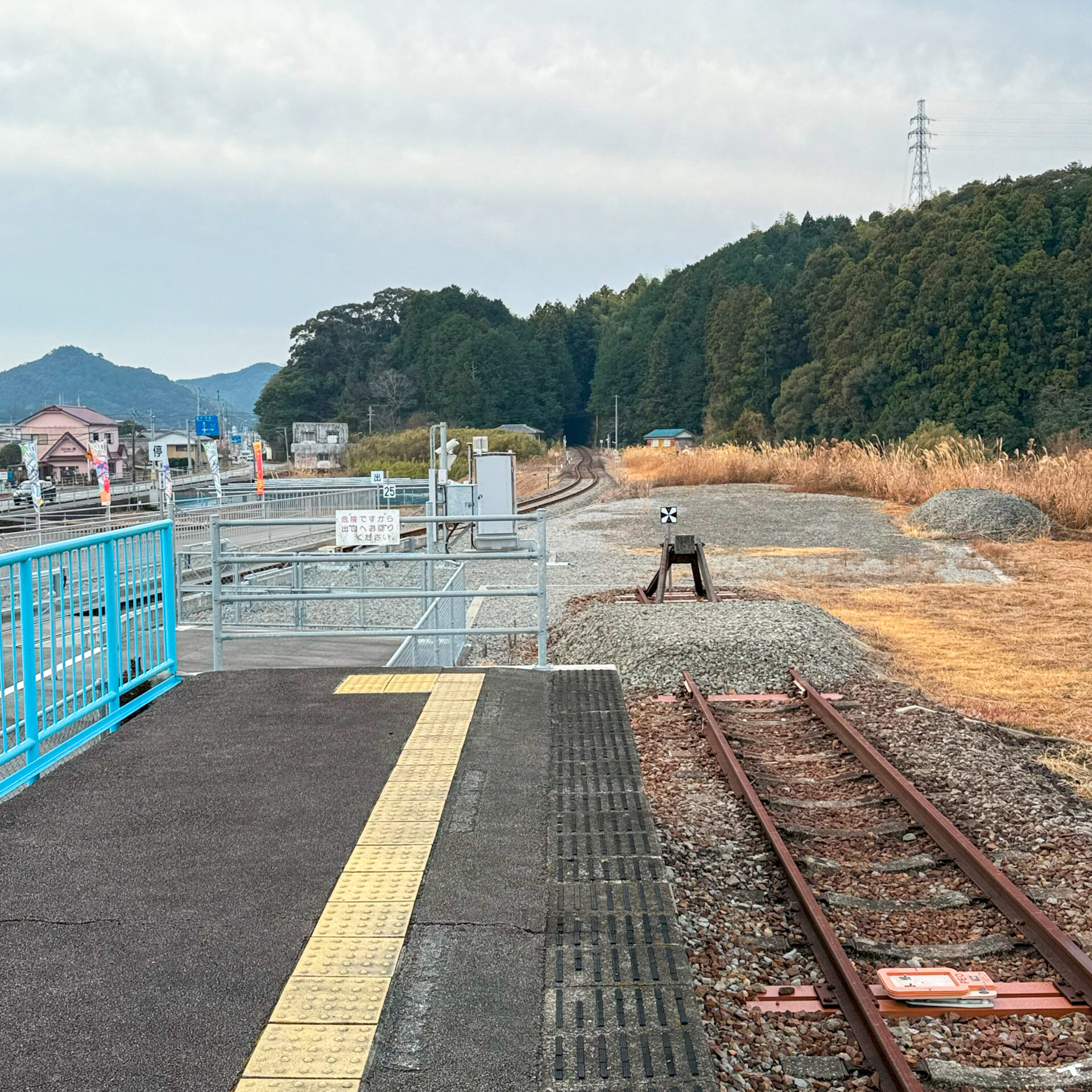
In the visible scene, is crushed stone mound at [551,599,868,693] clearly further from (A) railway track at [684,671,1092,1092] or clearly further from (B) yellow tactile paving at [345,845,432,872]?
(B) yellow tactile paving at [345,845,432,872]

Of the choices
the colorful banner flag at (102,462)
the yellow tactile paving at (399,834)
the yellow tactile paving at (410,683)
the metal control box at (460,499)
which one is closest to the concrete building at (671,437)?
the colorful banner flag at (102,462)

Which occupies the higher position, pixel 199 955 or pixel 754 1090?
pixel 199 955

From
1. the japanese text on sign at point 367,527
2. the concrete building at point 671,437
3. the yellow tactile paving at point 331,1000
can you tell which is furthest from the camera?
the concrete building at point 671,437

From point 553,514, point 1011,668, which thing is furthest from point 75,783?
point 553,514

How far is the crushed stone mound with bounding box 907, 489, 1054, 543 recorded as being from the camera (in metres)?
23.2

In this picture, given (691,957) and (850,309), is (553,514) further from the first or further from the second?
(850,309)

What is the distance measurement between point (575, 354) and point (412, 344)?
3188 cm

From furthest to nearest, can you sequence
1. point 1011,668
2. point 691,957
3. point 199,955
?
1. point 1011,668
2. point 691,957
3. point 199,955

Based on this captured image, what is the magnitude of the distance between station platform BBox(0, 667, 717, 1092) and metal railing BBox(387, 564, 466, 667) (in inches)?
151

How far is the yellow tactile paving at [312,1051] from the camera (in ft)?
8.89

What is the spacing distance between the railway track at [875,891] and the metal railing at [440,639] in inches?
117

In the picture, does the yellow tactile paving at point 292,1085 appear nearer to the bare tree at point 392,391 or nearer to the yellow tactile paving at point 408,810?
the yellow tactile paving at point 408,810

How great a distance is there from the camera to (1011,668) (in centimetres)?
1091

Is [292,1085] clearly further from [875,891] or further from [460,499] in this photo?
[460,499]
